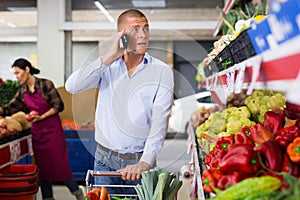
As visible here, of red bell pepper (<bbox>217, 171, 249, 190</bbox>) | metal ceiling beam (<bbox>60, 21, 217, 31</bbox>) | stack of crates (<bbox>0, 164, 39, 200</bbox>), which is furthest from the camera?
metal ceiling beam (<bbox>60, 21, 217, 31</bbox>)

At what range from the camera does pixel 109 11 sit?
8.47 meters

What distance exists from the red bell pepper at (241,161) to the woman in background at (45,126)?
4.13 m

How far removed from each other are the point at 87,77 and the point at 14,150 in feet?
7.94

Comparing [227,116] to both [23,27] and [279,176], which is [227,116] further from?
[23,27]

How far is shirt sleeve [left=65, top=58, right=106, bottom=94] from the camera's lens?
9.10 feet

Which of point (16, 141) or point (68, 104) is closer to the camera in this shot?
point (16, 141)

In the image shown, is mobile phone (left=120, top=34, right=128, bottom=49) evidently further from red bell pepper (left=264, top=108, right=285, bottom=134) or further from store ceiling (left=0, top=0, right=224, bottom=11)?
store ceiling (left=0, top=0, right=224, bottom=11)

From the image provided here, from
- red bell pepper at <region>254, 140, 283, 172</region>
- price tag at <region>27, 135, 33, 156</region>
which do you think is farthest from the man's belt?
price tag at <region>27, 135, 33, 156</region>

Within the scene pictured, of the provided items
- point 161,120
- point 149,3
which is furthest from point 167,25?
point 161,120

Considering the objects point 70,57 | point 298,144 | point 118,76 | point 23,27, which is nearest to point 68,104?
point 70,57

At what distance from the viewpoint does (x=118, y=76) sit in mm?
2848

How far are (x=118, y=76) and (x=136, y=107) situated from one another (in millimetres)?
227

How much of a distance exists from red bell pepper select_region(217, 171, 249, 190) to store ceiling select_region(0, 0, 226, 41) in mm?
6846

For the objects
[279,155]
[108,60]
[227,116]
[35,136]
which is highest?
[108,60]
